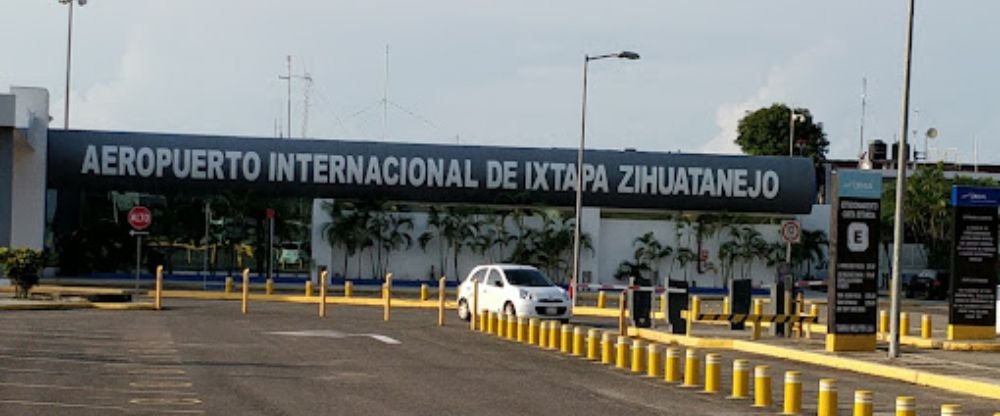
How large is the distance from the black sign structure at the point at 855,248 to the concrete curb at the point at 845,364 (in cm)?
141

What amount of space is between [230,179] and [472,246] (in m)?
10.4

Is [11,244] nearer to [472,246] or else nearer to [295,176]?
[295,176]

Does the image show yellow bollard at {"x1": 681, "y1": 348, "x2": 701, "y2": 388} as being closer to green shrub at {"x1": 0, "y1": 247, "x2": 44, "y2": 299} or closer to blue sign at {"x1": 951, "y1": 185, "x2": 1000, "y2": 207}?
blue sign at {"x1": 951, "y1": 185, "x2": 1000, "y2": 207}

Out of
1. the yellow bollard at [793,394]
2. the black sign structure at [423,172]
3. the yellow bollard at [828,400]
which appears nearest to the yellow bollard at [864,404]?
the yellow bollard at [828,400]

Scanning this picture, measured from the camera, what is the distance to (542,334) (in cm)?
3209

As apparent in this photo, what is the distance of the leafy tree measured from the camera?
12262 cm

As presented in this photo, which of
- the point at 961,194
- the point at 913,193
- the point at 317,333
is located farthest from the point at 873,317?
the point at 913,193

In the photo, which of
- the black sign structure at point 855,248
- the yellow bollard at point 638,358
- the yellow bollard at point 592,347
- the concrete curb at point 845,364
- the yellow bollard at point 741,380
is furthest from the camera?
the black sign structure at point 855,248

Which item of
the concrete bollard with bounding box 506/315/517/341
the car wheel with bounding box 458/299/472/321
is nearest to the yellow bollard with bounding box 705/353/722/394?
the concrete bollard with bounding box 506/315/517/341

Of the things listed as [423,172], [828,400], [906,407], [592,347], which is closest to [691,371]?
[828,400]

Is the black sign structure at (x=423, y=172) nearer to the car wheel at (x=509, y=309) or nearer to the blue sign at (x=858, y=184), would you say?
the car wheel at (x=509, y=309)

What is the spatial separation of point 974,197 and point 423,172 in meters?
37.1

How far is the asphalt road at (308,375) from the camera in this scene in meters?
19.4

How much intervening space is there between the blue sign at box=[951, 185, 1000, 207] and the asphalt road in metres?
7.86
